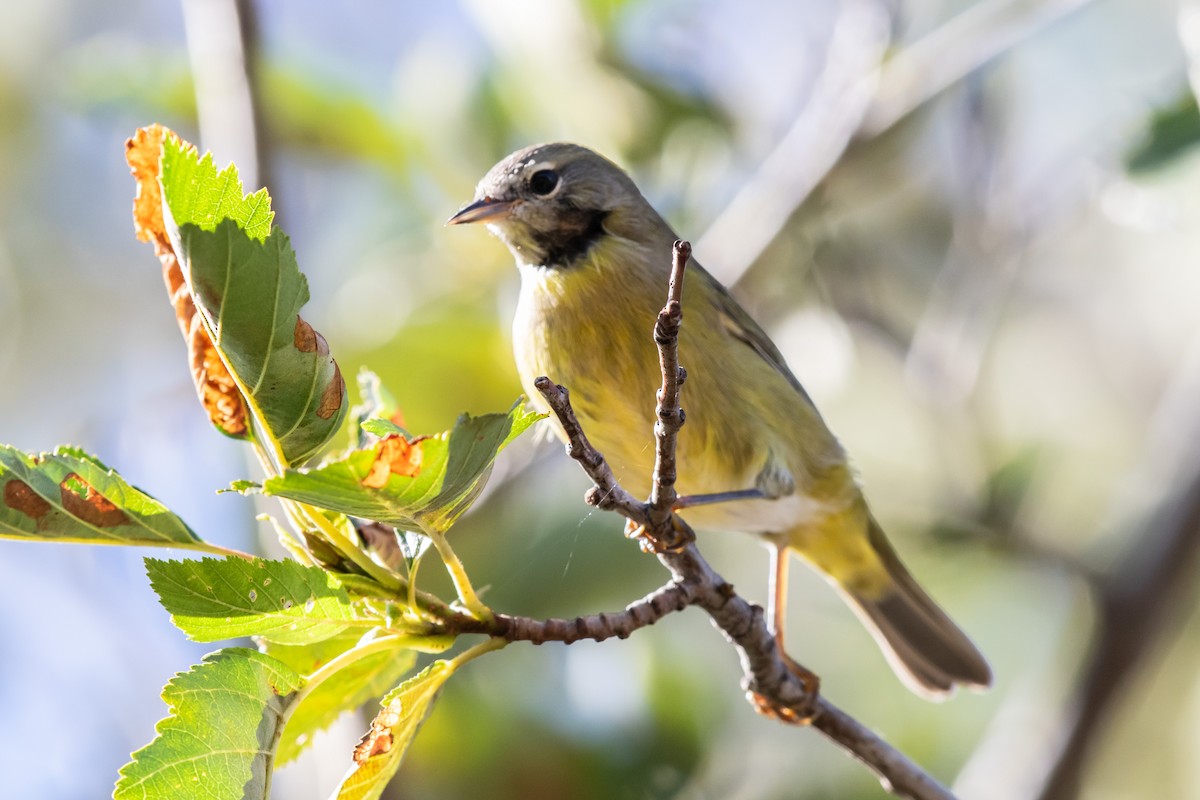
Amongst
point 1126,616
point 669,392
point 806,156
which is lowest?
point 1126,616

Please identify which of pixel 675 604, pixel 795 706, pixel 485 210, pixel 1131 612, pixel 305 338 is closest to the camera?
pixel 305 338

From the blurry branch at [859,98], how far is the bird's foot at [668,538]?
2027 mm

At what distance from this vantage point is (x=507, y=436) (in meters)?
1.62

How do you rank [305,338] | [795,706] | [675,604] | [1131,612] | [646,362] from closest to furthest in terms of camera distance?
[305,338] → [675,604] → [795,706] → [646,362] → [1131,612]

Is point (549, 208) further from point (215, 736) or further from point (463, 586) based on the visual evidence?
point (215, 736)

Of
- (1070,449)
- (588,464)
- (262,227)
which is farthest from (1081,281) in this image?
(262,227)

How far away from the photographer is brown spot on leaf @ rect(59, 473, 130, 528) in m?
1.71

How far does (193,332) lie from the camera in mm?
1855

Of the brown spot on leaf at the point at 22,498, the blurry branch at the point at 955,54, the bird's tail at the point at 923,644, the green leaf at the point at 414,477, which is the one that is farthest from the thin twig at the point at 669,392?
the blurry branch at the point at 955,54

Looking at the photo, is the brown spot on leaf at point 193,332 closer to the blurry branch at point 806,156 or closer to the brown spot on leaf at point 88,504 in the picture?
the brown spot on leaf at point 88,504

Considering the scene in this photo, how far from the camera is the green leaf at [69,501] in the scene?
67.0 inches

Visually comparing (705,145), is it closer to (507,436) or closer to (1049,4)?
(1049,4)

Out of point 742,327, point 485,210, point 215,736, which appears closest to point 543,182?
point 485,210

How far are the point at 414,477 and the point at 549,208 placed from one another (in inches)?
76.7
